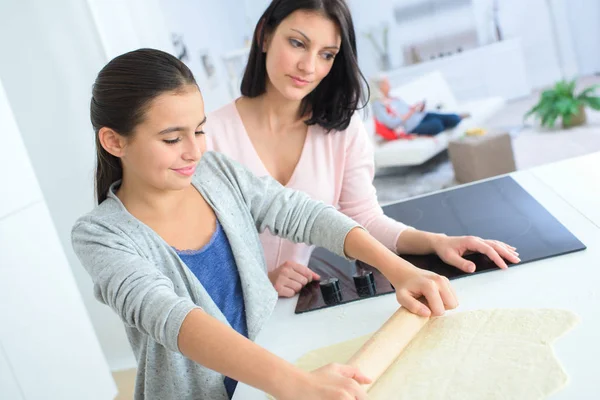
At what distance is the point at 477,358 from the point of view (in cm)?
96

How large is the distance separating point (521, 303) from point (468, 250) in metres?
0.24

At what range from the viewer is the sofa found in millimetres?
4750

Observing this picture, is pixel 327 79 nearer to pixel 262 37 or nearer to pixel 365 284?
pixel 262 37

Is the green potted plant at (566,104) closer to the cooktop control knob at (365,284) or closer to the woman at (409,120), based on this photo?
the woman at (409,120)

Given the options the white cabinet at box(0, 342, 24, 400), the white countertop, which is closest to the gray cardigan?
the white countertop

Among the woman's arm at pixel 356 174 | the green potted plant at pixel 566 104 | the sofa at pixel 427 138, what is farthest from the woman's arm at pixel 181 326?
the green potted plant at pixel 566 104

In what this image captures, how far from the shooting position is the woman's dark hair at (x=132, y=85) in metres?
1.12

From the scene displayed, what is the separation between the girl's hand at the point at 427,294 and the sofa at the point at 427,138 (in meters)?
3.62

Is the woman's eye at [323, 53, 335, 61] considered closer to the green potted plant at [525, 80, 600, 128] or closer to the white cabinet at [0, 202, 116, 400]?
the white cabinet at [0, 202, 116, 400]

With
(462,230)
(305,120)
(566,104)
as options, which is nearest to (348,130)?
(305,120)

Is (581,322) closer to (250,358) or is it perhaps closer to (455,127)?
(250,358)

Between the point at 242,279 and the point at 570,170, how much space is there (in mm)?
890

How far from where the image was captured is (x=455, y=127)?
16.8 ft

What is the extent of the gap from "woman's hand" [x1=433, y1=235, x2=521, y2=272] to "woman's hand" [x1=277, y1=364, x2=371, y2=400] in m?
0.45
